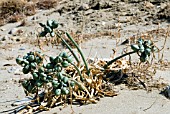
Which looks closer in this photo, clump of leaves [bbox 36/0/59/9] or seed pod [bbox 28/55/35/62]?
seed pod [bbox 28/55/35/62]

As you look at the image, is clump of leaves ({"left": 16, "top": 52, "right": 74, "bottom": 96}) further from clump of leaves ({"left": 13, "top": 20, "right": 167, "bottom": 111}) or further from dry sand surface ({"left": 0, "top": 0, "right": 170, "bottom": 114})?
Result: dry sand surface ({"left": 0, "top": 0, "right": 170, "bottom": 114})

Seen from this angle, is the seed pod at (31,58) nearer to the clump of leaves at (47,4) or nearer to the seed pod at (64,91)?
the seed pod at (64,91)

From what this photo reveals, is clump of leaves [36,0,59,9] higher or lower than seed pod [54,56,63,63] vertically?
higher

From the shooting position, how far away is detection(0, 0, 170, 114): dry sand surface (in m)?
3.36

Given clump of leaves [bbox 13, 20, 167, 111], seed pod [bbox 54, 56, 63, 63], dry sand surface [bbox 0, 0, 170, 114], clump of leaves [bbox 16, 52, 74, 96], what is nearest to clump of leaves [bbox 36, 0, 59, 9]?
dry sand surface [bbox 0, 0, 170, 114]

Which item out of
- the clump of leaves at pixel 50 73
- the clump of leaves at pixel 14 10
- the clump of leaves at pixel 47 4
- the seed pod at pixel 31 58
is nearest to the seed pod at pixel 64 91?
the clump of leaves at pixel 50 73

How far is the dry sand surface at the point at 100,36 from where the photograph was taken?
3.36 meters

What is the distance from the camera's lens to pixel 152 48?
11.0 feet

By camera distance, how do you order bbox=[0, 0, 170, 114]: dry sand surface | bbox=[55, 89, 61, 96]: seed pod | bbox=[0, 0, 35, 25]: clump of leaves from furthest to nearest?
bbox=[0, 0, 35, 25]: clump of leaves
bbox=[0, 0, 170, 114]: dry sand surface
bbox=[55, 89, 61, 96]: seed pod

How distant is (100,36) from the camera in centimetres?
652

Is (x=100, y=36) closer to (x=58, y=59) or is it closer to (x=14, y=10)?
(x=14, y=10)

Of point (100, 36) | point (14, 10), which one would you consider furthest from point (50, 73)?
point (14, 10)

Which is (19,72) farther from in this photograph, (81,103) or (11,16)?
(11,16)

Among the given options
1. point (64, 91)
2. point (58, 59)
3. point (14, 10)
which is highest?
point (14, 10)
